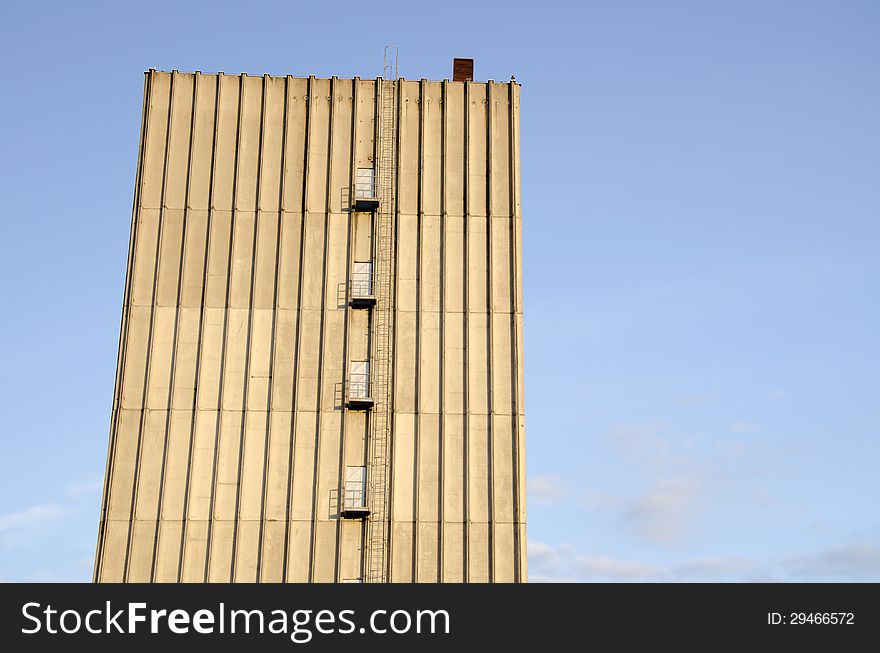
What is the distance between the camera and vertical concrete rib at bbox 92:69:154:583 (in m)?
50.1

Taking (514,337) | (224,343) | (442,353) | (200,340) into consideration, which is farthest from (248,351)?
(514,337)

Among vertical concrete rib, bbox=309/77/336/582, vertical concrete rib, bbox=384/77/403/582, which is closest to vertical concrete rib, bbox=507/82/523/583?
vertical concrete rib, bbox=384/77/403/582

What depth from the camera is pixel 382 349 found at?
5328 cm

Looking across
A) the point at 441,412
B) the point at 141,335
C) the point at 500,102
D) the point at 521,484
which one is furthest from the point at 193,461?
the point at 500,102

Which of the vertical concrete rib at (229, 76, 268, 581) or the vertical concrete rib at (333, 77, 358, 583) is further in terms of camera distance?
the vertical concrete rib at (333, 77, 358, 583)

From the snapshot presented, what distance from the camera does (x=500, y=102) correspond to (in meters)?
58.1

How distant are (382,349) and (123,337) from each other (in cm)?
1177

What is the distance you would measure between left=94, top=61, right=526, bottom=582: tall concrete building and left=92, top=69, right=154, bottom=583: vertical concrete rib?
0.09 metres

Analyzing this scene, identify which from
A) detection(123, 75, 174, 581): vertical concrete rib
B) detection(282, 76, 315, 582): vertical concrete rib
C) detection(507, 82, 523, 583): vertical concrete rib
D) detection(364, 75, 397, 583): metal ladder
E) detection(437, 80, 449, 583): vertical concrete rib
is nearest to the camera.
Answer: detection(123, 75, 174, 581): vertical concrete rib

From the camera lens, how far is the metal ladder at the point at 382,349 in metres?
50.6

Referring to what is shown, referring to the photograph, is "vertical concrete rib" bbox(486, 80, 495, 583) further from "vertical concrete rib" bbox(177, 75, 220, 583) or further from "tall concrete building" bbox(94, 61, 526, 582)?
"vertical concrete rib" bbox(177, 75, 220, 583)

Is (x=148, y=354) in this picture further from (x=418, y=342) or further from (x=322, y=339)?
(x=418, y=342)
